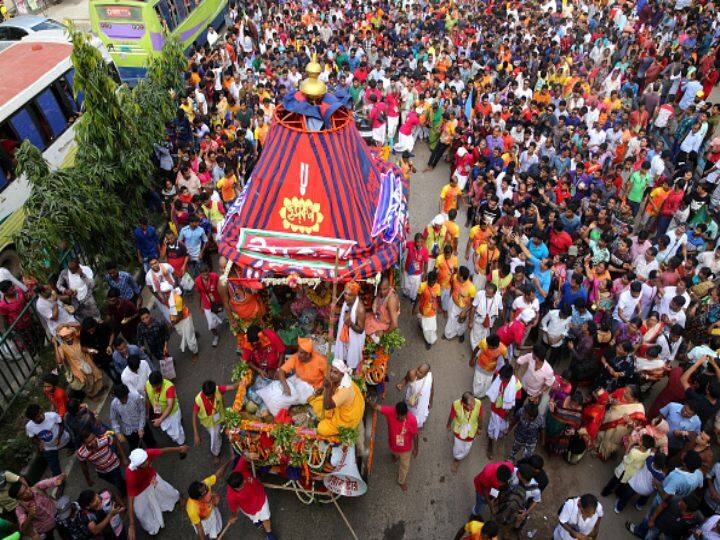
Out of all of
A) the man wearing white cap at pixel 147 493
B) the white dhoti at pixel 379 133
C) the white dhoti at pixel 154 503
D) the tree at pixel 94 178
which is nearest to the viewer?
the man wearing white cap at pixel 147 493

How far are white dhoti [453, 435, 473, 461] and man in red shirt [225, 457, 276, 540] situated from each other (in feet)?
8.38

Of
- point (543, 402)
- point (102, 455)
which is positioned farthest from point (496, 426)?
point (102, 455)

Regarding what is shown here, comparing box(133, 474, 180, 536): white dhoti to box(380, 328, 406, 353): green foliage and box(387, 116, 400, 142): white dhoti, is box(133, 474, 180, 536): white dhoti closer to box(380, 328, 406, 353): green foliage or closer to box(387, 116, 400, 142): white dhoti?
box(380, 328, 406, 353): green foliage

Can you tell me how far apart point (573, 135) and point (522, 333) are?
6080 mm

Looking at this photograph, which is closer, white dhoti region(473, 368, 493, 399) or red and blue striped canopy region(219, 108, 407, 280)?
red and blue striped canopy region(219, 108, 407, 280)

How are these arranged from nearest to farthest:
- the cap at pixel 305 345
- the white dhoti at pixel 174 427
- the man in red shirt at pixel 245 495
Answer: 1. the man in red shirt at pixel 245 495
2. the cap at pixel 305 345
3. the white dhoti at pixel 174 427

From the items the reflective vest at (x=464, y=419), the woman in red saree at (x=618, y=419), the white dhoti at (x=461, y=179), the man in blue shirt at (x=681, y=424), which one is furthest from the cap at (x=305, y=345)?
the white dhoti at (x=461, y=179)

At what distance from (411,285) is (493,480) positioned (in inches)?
166

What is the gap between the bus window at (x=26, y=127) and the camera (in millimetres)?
10133

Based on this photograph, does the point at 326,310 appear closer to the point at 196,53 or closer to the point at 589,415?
the point at 589,415

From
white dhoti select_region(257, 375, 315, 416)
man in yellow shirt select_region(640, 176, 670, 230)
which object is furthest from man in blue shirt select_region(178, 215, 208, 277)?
man in yellow shirt select_region(640, 176, 670, 230)

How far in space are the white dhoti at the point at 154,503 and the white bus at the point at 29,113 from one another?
5.58 meters

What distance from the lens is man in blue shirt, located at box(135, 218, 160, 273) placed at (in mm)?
9156

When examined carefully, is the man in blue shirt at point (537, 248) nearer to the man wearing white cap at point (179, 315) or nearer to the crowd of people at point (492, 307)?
the crowd of people at point (492, 307)
